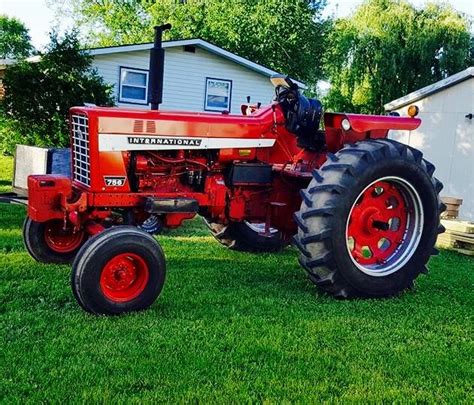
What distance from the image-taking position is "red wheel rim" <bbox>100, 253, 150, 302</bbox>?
4434 millimetres

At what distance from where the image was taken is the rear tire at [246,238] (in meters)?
6.98

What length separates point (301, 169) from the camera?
232 inches

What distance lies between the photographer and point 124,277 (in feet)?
14.8

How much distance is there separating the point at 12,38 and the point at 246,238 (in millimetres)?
65413

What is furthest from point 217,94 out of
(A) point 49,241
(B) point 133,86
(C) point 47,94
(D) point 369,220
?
(D) point 369,220

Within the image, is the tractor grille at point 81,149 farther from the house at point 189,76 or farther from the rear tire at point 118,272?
the house at point 189,76

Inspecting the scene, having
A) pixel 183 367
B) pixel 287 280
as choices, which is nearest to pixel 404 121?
pixel 287 280

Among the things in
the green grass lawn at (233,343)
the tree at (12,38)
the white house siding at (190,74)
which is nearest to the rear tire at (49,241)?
the green grass lawn at (233,343)

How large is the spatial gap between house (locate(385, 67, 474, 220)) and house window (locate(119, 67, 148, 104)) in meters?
7.96

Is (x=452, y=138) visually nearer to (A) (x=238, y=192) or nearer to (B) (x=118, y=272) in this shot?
(A) (x=238, y=192)

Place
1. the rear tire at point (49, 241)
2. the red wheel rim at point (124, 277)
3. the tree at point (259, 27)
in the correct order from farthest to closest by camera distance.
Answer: the tree at point (259, 27) < the rear tire at point (49, 241) < the red wheel rim at point (124, 277)

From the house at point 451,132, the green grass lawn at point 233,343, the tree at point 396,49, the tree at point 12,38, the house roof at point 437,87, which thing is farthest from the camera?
the tree at point 12,38

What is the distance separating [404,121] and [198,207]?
2.17m

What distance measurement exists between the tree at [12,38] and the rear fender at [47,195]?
62286mm
